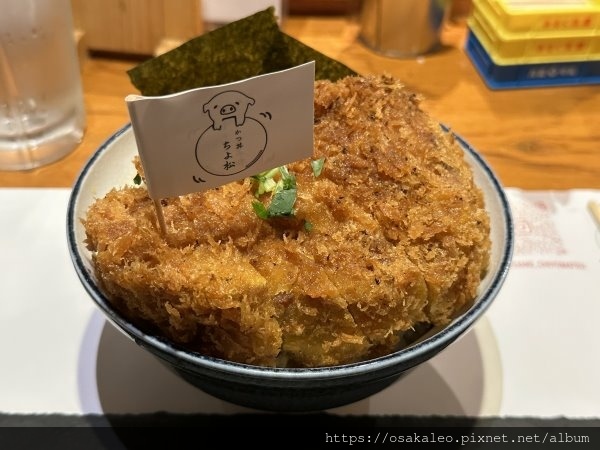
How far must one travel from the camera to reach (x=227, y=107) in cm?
90

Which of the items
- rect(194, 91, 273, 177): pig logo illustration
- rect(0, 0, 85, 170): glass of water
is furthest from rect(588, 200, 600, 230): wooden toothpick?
rect(0, 0, 85, 170): glass of water

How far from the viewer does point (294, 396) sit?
0.98 m

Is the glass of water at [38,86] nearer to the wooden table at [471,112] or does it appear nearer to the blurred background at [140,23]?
the wooden table at [471,112]

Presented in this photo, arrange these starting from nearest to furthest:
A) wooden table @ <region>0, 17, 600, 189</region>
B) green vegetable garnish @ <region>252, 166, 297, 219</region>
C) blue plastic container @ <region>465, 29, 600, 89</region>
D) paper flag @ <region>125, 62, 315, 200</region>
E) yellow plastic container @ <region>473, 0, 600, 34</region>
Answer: paper flag @ <region>125, 62, 315, 200</region>
green vegetable garnish @ <region>252, 166, 297, 219</region>
wooden table @ <region>0, 17, 600, 189</region>
yellow plastic container @ <region>473, 0, 600, 34</region>
blue plastic container @ <region>465, 29, 600, 89</region>

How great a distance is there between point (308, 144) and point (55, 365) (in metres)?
0.70

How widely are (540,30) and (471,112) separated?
36cm

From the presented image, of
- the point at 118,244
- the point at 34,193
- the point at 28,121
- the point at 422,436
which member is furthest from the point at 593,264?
the point at 28,121

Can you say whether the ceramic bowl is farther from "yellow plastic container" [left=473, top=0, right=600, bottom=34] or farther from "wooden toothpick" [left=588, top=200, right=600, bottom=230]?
"yellow plastic container" [left=473, top=0, right=600, bottom=34]

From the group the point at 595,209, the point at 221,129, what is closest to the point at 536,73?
the point at 595,209

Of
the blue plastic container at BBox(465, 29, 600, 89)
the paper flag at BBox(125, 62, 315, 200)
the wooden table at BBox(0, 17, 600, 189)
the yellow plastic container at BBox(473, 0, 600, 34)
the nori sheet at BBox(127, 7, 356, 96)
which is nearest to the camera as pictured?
the paper flag at BBox(125, 62, 315, 200)

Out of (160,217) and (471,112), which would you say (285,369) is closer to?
(160,217)

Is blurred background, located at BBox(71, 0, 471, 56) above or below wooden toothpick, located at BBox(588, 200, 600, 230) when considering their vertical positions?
above

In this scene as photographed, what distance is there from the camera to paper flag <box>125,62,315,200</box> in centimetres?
86

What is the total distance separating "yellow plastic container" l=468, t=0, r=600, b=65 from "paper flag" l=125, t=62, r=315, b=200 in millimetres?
1374
